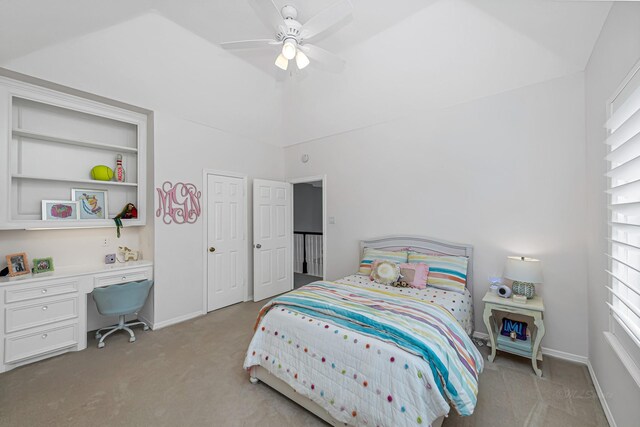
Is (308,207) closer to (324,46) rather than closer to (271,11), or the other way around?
(324,46)

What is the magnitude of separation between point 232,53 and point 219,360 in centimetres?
358

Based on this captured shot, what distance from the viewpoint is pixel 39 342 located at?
2.59 meters

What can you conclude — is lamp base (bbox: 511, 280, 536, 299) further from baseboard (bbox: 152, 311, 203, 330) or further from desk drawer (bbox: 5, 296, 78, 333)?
desk drawer (bbox: 5, 296, 78, 333)

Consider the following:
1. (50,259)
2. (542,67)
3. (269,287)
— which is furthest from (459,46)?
(50,259)

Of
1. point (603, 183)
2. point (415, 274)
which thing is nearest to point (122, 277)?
point (415, 274)

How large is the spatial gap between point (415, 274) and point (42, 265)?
4026 mm

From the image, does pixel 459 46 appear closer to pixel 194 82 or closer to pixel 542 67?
pixel 542 67

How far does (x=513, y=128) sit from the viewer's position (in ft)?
9.27

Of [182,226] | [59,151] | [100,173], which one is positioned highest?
[59,151]

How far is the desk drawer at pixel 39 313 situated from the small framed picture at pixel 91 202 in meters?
0.99

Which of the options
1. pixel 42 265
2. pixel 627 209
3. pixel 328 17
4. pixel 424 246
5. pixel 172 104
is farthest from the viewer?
pixel 172 104

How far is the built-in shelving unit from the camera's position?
261cm

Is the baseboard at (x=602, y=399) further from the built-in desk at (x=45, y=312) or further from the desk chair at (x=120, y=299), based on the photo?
the built-in desk at (x=45, y=312)

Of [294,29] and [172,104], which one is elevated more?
[294,29]
